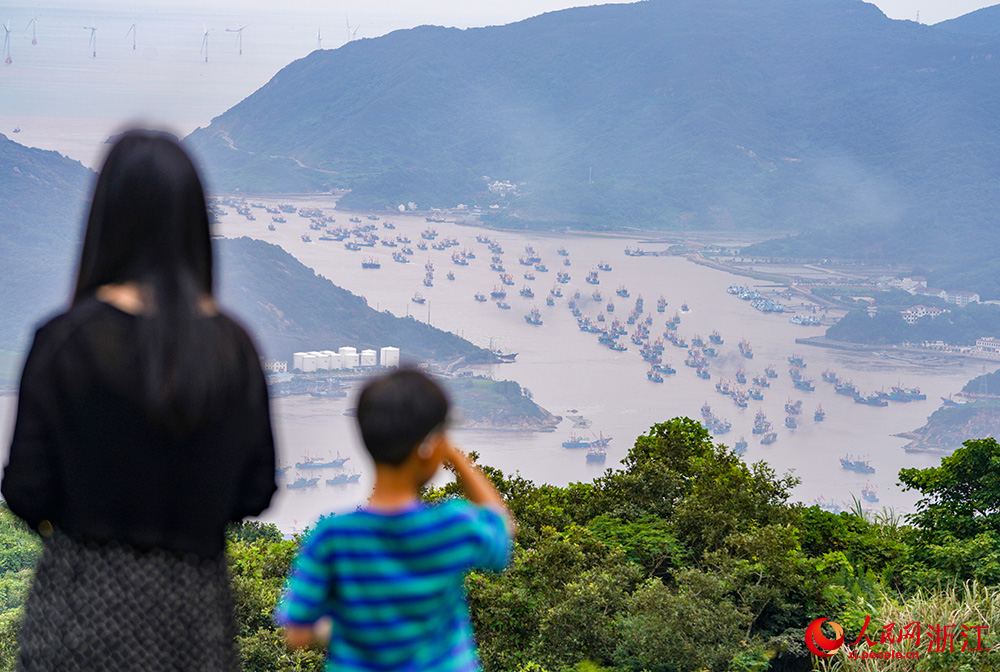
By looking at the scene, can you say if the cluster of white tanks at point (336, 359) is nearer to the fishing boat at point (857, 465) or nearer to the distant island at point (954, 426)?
the fishing boat at point (857, 465)

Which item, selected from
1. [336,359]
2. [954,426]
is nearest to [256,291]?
[336,359]

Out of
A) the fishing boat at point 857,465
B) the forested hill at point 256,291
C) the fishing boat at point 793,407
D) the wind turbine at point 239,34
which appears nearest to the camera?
the fishing boat at point 857,465

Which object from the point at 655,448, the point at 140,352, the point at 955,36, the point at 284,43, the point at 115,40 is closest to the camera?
the point at 140,352

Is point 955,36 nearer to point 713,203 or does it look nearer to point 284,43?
point 713,203

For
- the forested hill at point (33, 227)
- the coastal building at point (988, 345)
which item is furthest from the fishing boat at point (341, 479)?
the coastal building at point (988, 345)

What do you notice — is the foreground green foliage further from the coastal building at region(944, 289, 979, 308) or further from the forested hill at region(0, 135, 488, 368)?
the coastal building at region(944, 289, 979, 308)

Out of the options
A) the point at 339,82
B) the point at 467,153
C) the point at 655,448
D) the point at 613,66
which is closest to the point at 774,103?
the point at 613,66

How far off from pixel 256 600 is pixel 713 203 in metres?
149

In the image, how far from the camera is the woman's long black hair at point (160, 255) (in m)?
1.48

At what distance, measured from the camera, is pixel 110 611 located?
1.50 meters

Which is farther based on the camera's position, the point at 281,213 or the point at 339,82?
the point at 339,82

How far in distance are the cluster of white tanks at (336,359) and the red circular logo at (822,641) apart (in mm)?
95962

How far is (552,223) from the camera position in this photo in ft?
476

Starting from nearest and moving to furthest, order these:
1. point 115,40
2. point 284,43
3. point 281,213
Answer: point 281,213 < point 115,40 < point 284,43
